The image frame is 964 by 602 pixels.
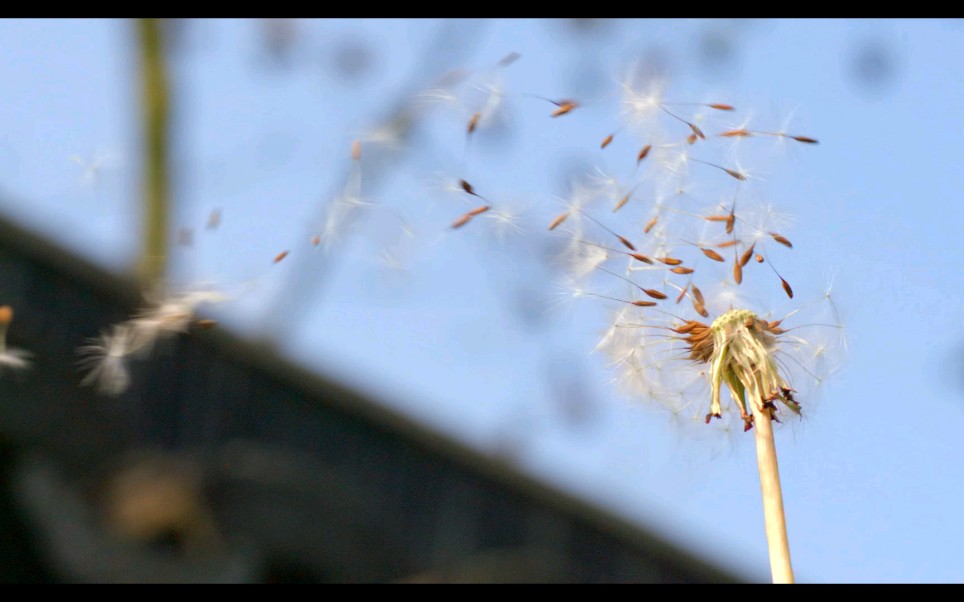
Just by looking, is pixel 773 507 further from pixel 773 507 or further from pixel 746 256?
pixel 746 256

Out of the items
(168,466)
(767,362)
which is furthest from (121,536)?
(767,362)

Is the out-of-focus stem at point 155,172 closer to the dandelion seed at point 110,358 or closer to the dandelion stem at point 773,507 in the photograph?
the dandelion seed at point 110,358

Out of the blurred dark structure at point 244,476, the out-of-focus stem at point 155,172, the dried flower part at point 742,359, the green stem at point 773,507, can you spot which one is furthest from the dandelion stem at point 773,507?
the out-of-focus stem at point 155,172

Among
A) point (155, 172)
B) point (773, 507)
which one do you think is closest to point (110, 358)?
point (155, 172)

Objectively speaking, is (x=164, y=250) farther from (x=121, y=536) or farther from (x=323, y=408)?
(x=121, y=536)

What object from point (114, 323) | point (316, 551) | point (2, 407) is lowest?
point (316, 551)
